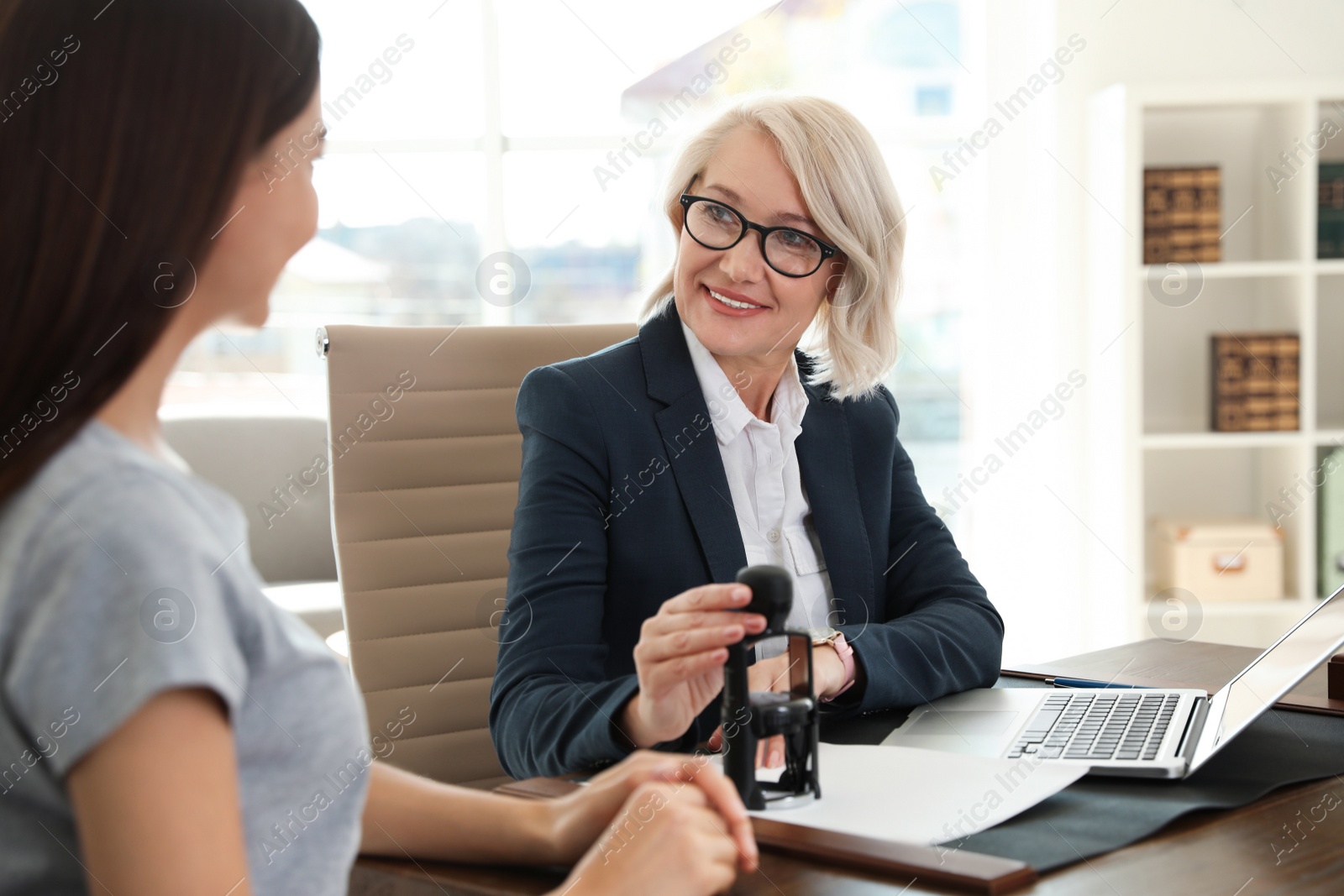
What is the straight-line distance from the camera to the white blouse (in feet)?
5.20

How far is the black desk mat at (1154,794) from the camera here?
0.88 meters

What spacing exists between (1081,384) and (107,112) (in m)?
3.49

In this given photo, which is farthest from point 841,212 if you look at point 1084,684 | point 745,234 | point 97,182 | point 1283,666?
point 97,182

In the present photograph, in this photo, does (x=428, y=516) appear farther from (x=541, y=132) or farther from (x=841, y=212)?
(x=541, y=132)

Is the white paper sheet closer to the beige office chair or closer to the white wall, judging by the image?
the beige office chair

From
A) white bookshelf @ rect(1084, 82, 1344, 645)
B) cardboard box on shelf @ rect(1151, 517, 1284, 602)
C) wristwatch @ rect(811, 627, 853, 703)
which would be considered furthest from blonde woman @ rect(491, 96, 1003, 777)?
cardboard box on shelf @ rect(1151, 517, 1284, 602)

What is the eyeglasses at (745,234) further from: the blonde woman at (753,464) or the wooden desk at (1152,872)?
the wooden desk at (1152,872)

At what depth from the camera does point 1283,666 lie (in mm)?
1161

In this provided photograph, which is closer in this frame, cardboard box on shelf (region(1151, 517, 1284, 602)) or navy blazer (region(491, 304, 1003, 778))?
A: navy blazer (region(491, 304, 1003, 778))

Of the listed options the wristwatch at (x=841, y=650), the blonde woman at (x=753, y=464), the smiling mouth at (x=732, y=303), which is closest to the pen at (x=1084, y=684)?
the blonde woman at (x=753, y=464)

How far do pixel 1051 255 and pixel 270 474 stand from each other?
257 cm

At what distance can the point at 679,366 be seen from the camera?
5.25ft

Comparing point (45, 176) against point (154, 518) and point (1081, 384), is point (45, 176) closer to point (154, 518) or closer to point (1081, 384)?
point (154, 518)

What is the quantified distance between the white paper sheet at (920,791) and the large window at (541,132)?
2.91 m
